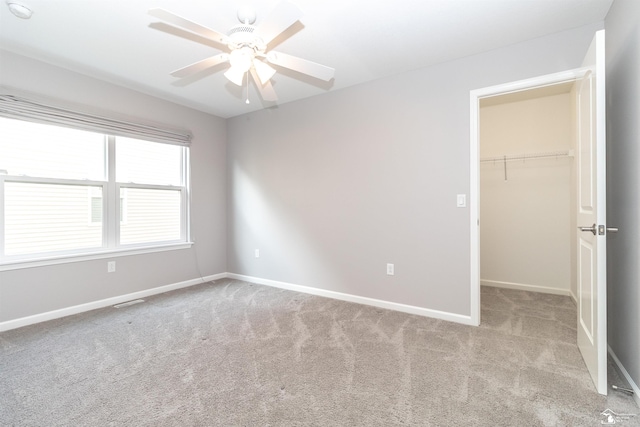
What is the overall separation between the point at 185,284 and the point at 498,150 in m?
4.59

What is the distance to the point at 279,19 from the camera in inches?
58.7

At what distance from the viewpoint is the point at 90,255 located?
3082 mm

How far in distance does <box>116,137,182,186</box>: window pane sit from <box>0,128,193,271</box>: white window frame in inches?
2.7

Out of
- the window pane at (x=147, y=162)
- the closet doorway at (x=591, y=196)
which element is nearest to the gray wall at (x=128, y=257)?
the window pane at (x=147, y=162)

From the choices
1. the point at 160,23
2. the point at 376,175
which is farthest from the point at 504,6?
the point at 160,23

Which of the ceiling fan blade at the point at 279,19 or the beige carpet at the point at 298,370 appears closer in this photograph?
the ceiling fan blade at the point at 279,19

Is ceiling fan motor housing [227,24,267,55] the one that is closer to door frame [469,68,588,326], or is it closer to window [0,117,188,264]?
door frame [469,68,588,326]

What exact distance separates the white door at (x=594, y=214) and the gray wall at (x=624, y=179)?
17 centimetres

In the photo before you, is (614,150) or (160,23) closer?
(614,150)

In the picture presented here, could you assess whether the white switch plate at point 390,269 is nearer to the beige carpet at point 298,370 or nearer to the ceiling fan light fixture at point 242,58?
the beige carpet at point 298,370

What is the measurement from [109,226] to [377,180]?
9.92 ft

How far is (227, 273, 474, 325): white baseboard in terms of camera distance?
2.74 metres

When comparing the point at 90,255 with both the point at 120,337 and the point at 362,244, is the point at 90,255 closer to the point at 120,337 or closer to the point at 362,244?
the point at 120,337

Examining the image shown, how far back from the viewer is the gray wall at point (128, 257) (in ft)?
8.74
